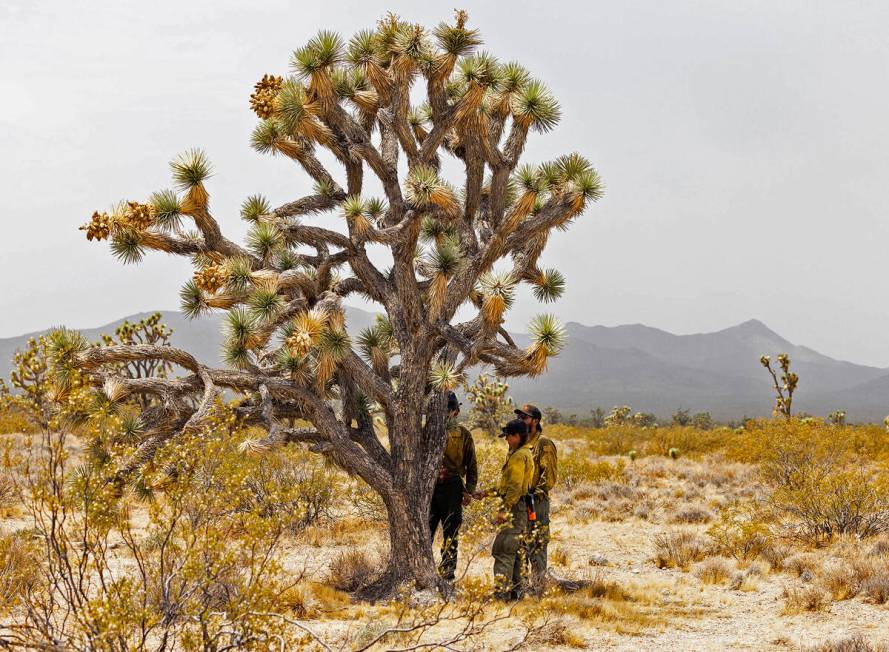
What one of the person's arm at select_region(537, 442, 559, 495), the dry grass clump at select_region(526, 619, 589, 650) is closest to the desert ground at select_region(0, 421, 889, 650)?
the dry grass clump at select_region(526, 619, 589, 650)

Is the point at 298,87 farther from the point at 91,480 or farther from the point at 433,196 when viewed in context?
the point at 91,480

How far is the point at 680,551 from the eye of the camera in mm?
9531

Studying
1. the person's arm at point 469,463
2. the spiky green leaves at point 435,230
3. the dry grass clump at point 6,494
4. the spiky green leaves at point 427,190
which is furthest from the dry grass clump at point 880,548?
the dry grass clump at point 6,494

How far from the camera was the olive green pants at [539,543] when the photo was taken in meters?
7.21

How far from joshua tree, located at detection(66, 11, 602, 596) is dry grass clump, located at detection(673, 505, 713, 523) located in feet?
21.9

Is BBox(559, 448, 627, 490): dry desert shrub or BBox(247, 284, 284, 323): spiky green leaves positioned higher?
BBox(247, 284, 284, 323): spiky green leaves

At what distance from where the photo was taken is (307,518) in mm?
11289

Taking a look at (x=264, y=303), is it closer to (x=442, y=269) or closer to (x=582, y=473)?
(x=442, y=269)

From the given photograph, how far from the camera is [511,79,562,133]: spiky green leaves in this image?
747 cm

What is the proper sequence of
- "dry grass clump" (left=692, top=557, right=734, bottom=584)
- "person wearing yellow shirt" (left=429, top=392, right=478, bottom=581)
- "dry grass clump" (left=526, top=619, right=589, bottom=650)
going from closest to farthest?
1. "dry grass clump" (left=526, top=619, right=589, bottom=650)
2. "person wearing yellow shirt" (left=429, top=392, right=478, bottom=581)
3. "dry grass clump" (left=692, top=557, right=734, bottom=584)

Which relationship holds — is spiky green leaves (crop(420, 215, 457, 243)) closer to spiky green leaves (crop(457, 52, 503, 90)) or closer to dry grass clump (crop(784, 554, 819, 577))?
spiky green leaves (crop(457, 52, 503, 90))

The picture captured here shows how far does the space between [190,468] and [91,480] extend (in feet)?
2.24

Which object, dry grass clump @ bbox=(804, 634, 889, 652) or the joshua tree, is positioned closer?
dry grass clump @ bbox=(804, 634, 889, 652)

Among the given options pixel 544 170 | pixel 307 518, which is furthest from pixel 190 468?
pixel 307 518
